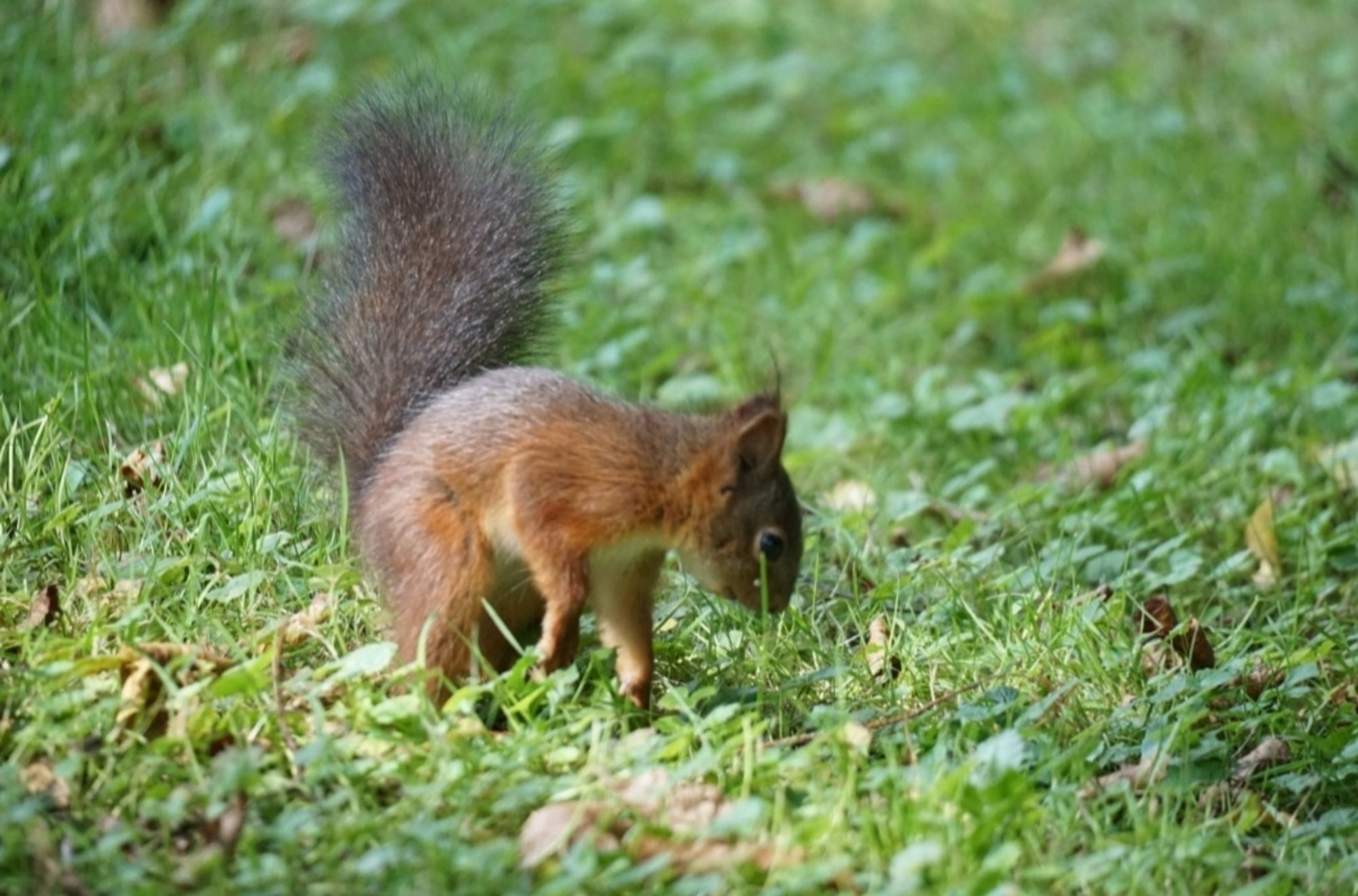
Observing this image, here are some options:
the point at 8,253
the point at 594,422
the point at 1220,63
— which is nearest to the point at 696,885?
the point at 594,422

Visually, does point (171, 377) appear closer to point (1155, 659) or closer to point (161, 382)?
point (161, 382)

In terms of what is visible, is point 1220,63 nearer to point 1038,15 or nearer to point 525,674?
point 1038,15

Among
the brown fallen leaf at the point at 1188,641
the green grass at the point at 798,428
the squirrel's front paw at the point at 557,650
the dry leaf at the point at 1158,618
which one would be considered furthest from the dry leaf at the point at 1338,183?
the squirrel's front paw at the point at 557,650

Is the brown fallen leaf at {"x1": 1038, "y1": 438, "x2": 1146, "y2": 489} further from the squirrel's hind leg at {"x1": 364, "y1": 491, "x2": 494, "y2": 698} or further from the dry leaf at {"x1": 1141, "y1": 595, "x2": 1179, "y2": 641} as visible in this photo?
the squirrel's hind leg at {"x1": 364, "y1": 491, "x2": 494, "y2": 698}

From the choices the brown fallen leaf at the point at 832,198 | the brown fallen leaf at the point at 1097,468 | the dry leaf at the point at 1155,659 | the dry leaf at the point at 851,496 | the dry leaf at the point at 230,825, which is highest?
the dry leaf at the point at 230,825

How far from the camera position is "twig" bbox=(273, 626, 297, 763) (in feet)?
7.91

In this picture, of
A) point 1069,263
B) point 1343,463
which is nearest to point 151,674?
point 1343,463

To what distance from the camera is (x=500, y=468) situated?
261cm

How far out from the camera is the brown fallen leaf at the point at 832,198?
18.6 ft

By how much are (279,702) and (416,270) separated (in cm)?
83

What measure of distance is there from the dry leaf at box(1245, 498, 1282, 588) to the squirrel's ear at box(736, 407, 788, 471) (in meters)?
1.35

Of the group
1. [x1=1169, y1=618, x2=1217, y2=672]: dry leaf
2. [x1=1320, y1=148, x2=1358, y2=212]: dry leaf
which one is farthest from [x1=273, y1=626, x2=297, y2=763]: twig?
[x1=1320, y1=148, x2=1358, y2=212]: dry leaf

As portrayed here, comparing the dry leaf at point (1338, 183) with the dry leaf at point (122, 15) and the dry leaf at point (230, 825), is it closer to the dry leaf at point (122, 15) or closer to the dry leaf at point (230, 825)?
the dry leaf at point (122, 15)

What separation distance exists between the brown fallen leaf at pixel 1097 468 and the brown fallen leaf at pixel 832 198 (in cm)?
175
